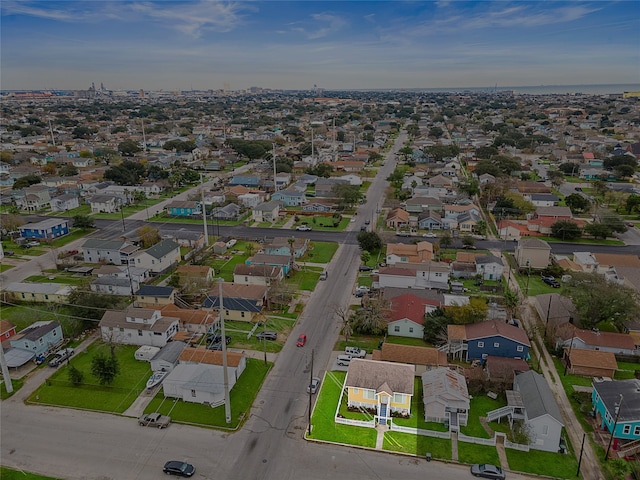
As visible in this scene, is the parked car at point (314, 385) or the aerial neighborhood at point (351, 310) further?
the parked car at point (314, 385)

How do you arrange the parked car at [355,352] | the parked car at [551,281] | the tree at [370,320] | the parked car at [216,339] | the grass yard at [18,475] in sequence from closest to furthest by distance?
1. the grass yard at [18,475]
2. the parked car at [355,352]
3. the parked car at [216,339]
4. the tree at [370,320]
5. the parked car at [551,281]

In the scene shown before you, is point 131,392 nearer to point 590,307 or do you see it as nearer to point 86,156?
point 590,307

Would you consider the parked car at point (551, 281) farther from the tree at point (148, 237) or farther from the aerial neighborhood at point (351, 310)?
the tree at point (148, 237)

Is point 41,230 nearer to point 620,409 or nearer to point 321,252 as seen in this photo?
point 321,252

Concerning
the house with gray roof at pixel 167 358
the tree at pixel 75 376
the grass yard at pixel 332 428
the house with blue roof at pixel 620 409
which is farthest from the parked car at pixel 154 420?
the house with blue roof at pixel 620 409

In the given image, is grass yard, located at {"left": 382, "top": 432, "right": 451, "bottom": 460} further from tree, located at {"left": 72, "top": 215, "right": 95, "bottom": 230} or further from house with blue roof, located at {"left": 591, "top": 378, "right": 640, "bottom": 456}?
tree, located at {"left": 72, "top": 215, "right": 95, "bottom": 230}

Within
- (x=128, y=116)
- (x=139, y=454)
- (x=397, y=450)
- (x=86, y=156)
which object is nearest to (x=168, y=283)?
(x=139, y=454)

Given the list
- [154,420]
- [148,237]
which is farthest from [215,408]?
[148,237]
